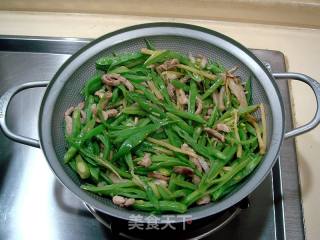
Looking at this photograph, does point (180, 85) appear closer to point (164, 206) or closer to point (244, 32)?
point (164, 206)

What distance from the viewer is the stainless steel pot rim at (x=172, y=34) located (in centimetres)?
78

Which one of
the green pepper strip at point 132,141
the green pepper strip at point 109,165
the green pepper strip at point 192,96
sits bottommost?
the green pepper strip at point 109,165

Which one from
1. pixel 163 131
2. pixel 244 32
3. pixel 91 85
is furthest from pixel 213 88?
pixel 244 32

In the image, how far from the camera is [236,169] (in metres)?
0.87

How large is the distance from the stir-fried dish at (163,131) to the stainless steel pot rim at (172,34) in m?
0.04

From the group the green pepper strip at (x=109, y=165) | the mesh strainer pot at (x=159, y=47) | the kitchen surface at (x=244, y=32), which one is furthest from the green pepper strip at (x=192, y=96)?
the kitchen surface at (x=244, y=32)

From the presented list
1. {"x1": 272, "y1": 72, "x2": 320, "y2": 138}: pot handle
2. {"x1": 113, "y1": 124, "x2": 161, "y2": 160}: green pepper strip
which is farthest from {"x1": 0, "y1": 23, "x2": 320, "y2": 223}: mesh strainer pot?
{"x1": 113, "y1": 124, "x2": 161, "y2": 160}: green pepper strip

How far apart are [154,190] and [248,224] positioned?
306mm

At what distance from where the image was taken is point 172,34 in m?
1.04

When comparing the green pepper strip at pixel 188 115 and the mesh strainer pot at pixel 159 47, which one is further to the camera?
the green pepper strip at pixel 188 115

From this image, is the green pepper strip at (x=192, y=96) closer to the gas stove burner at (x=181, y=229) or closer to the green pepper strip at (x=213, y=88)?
the green pepper strip at (x=213, y=88)

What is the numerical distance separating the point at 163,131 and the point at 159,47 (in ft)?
0.88

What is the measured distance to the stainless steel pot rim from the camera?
0.78 m

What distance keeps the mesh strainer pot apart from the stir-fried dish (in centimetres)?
2
